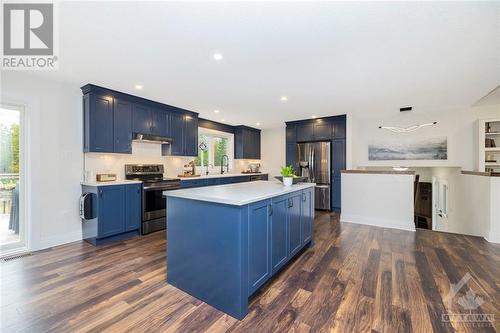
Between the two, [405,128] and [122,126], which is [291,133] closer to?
[405,128]

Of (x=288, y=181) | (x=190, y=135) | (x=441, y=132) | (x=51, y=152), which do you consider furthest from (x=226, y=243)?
(x=441, y=132)

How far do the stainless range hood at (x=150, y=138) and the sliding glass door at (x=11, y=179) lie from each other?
4.80ft

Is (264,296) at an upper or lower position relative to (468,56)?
lower

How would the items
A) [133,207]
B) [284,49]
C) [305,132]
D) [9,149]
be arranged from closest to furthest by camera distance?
[284,49] → [9,149] → [133,207] → [305,132]

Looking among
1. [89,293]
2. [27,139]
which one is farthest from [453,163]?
[27,139]

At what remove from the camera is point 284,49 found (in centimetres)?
228

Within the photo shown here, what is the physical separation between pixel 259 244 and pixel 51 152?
340cm

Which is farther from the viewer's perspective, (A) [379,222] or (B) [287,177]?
(A) [379,222]

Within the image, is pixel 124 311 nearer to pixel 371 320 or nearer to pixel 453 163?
pixel 371 320

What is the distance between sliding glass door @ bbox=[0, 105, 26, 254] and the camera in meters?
2.96

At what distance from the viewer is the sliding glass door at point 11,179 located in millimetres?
2965

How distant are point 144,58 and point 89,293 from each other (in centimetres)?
250

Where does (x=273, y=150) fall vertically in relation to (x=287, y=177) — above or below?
above

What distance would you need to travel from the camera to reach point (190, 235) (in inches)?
80.4
